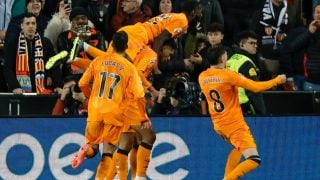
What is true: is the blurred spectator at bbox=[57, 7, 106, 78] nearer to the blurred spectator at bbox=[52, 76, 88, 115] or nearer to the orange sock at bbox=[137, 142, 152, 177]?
the blurred spectator at bbox=[52, 76, 88, 115]

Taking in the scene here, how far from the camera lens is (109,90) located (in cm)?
1509

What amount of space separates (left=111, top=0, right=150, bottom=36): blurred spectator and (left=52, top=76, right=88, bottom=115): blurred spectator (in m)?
1.70

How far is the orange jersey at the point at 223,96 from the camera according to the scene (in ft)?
50.4

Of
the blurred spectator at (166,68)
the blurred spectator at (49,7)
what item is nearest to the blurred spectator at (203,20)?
the blurred spectator at (166,68)

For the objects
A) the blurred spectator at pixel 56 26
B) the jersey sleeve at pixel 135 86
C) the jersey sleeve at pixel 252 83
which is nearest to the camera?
the jersey sleeve at pixel 135 86

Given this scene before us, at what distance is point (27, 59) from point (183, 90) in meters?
2.44

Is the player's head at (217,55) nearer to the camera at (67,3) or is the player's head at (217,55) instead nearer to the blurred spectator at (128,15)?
the blurred spectator at (128,15)

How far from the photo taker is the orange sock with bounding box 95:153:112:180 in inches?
601

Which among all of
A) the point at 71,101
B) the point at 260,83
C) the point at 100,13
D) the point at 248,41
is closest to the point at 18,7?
the point at 100,13

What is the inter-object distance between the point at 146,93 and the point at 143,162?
146cm

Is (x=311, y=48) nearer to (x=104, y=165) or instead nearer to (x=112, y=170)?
(x=112, y=170)

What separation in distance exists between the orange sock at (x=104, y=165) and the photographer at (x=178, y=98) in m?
1.75

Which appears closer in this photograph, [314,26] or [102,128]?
[102,128]

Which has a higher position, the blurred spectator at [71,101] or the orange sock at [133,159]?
the blurred spectator at [71,101]
